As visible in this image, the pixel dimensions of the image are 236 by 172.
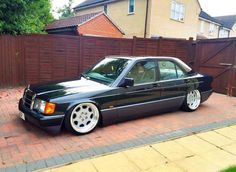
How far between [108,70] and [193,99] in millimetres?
2431

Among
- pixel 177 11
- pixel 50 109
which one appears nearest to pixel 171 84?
pixel 50 109

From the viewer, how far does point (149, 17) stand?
60.2ft

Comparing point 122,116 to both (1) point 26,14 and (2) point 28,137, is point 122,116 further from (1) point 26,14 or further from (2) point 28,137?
(1) point 26,14

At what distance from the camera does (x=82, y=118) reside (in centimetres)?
453

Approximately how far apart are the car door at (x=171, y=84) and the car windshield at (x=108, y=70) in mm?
945

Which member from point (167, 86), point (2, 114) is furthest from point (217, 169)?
point (2, 114)

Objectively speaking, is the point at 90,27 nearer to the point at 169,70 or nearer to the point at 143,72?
the point at 169,70

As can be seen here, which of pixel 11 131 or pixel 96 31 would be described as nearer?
pixel 11 131

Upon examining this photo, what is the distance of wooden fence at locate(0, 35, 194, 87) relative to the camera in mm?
8302

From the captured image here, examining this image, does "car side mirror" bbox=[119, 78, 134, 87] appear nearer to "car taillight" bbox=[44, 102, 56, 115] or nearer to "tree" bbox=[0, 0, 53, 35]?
"car taillight" bbox=[44, 102, 56, 115]

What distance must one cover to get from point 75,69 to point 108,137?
524 cm

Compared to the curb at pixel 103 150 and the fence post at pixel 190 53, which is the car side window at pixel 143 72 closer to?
the curb at pixel 103 150

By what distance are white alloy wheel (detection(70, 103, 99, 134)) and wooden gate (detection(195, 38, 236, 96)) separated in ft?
19.9

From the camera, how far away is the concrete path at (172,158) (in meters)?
3.43
